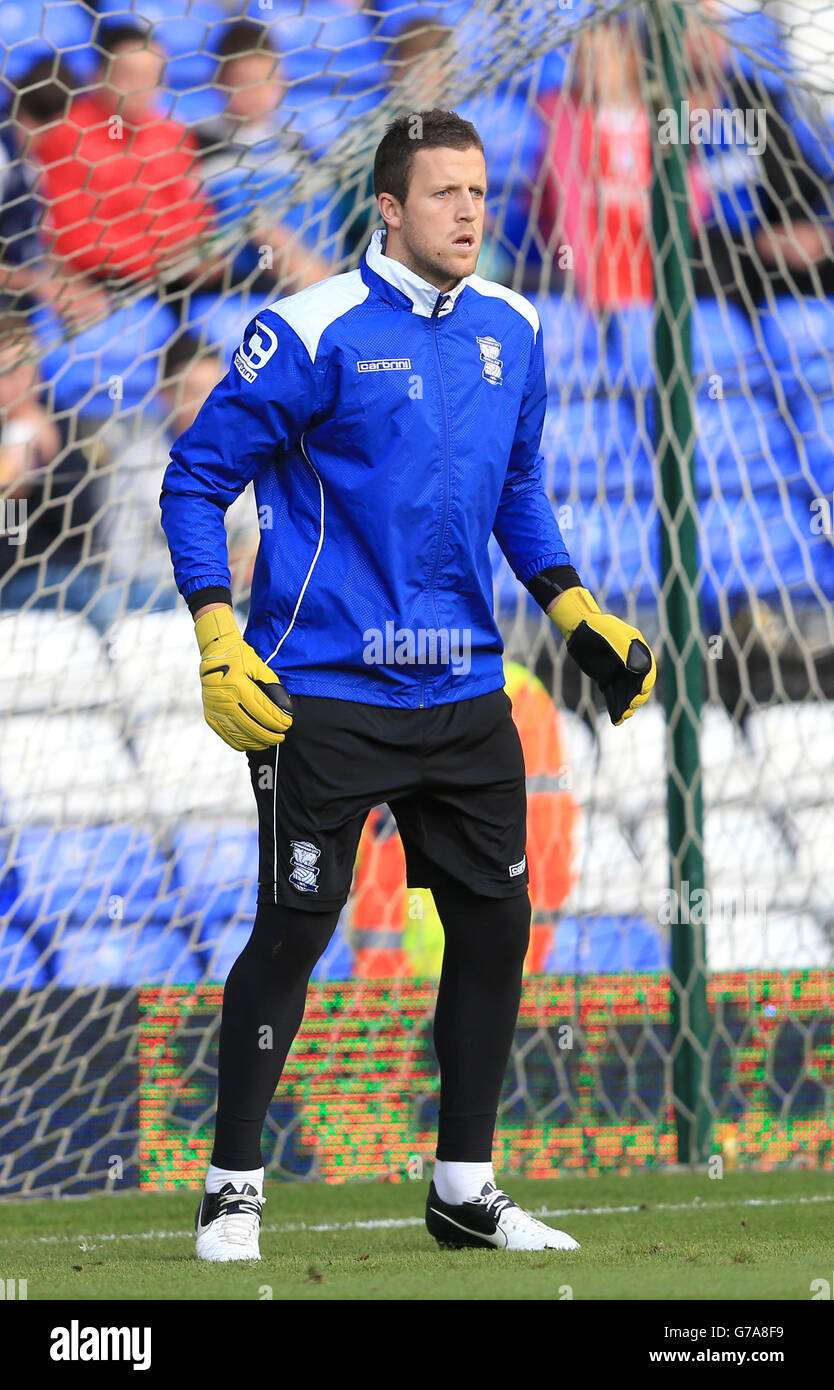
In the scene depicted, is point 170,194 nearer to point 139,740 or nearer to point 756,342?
point 139,740

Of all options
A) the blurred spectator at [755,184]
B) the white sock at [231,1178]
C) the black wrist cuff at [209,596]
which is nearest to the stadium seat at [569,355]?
the blurred spectator at [755,184]

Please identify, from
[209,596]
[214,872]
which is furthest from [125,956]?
[209,596]

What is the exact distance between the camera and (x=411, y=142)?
2.08 m

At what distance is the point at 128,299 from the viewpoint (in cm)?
313

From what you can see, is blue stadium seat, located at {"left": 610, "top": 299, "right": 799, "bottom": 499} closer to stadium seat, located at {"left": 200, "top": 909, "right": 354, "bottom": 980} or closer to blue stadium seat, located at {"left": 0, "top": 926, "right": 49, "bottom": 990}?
stadium seat, located at {"left": 200, "top": 909, "right": 354, "bottom": 980}

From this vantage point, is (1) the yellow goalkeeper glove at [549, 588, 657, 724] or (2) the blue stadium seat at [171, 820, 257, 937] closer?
(1) the yellow goalkeeper glove at [549, 588, 657, 724]

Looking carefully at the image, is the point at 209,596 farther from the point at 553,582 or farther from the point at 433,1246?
the point at 433,1246

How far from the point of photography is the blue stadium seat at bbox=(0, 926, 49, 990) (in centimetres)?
332

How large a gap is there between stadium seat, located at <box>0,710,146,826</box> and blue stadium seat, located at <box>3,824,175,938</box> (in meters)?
0.05

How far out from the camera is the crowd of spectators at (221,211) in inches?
126

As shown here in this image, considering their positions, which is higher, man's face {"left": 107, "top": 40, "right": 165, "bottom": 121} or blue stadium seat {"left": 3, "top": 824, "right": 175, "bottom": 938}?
man's face {"left": 107, "top": 40, "right": 165, "bottom": 121}

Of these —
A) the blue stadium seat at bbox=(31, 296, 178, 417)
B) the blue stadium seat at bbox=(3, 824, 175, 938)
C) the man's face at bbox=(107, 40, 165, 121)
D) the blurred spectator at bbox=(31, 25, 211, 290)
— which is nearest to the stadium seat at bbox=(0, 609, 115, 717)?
the blue stadium seat at bbox=(3, 824, 175, 938)

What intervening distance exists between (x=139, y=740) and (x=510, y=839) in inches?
71.7

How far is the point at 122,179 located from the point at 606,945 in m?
1.93
